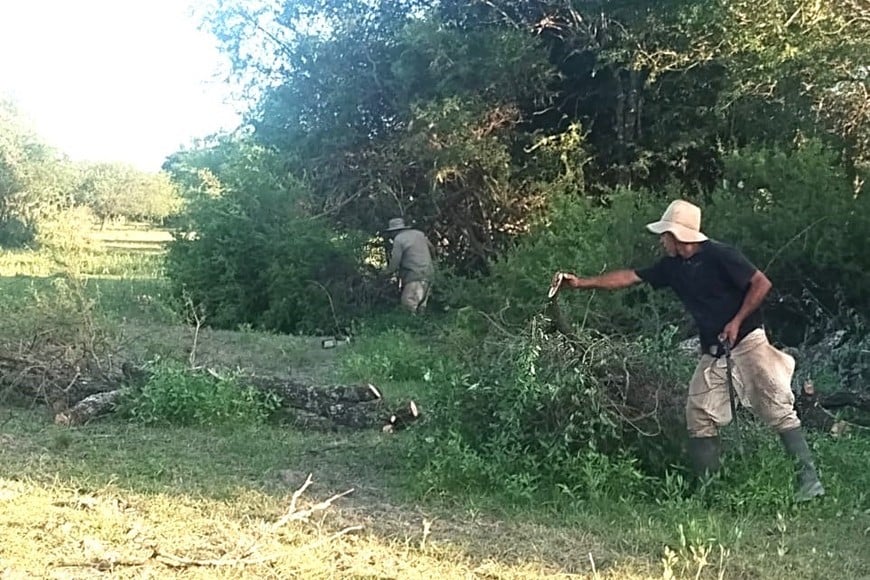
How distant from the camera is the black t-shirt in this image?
5531 millimetres

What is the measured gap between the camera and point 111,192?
151 ft

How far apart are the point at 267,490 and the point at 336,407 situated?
6.14 ft

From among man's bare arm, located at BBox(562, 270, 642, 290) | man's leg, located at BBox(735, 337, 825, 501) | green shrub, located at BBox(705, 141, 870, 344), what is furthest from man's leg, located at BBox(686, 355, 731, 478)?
green shrub, located at BBox(705, 141, 870, 344)

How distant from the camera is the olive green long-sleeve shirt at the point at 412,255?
44.4ft

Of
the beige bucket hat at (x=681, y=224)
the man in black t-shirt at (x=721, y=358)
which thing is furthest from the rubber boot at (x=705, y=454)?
the beige bucket hat at (x=681, y=224)

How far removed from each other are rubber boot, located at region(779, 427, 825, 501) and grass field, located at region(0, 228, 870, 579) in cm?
7

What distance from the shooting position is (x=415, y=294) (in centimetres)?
1376

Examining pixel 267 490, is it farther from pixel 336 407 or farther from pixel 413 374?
pixel 413 374

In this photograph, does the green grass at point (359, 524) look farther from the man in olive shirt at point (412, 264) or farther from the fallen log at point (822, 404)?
the man in olive shirt at point (412, 264)

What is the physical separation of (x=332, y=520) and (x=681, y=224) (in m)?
2.55

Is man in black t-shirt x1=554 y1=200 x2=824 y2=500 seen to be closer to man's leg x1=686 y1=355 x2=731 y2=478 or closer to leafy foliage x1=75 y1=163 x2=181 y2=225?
man's leg x1=686 y1=355 x2=731 y2=478

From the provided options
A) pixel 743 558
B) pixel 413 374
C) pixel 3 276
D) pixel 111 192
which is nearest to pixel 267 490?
pixel 743 558

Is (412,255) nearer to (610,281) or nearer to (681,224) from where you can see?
(610,281)

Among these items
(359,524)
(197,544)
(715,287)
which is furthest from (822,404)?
(197,544)
